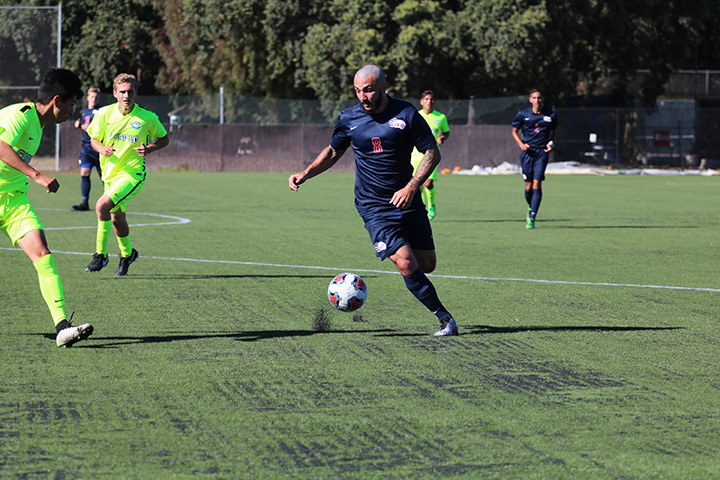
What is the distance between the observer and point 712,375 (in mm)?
6430

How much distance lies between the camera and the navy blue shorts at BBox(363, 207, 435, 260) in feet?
25.0

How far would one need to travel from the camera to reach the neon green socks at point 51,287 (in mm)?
7199

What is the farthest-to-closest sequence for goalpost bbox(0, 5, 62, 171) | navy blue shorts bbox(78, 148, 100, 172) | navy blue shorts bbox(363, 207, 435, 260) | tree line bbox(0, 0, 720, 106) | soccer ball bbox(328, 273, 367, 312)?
tree line bbox(0, 0, 720, 106) < goalpost bbox(0, 5, 62, 171) < navy blue shorts bbox(78, 148, 100, 172) < soccer ball bbox(328, 273, 367, 312) < navy blue shorts bbox(363, 207, 435, 260)

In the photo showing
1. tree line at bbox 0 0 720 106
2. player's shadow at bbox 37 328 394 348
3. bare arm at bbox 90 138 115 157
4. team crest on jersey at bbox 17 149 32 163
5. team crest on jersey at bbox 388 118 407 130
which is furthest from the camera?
tree line at bbox 0 0 720 106

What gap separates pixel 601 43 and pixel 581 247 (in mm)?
33245

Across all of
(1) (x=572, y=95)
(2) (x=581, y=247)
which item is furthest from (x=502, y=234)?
(1) (x=572, y=95)

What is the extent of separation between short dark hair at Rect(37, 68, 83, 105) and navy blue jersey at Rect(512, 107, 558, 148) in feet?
36.7

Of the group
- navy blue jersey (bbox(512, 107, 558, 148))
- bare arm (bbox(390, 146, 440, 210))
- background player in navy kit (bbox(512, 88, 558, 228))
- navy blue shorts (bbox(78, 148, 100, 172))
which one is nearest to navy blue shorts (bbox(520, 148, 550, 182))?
background player in navy kit (bbox(512, 88, 558, 228))

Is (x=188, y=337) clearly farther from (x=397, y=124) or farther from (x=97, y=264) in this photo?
(x=97, y=264)

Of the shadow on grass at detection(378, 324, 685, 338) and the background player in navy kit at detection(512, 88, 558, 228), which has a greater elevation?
the background player in navy kit at detection(512, 88, 558, 228)

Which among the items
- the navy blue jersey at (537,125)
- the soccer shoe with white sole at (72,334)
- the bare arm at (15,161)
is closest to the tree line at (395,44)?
the navy blue jersey at (537,125)

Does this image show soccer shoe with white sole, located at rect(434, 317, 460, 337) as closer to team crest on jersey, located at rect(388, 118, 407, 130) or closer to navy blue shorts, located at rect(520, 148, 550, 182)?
team crest on jersey, located at rect(388, 118, 407, 130)

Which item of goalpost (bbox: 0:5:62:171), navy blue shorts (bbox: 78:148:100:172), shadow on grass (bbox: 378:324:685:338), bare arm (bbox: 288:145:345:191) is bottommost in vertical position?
shadow on grass (bbox: 378:324:685:338)

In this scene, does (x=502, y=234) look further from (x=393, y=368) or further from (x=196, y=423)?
(x=196, y=423)
